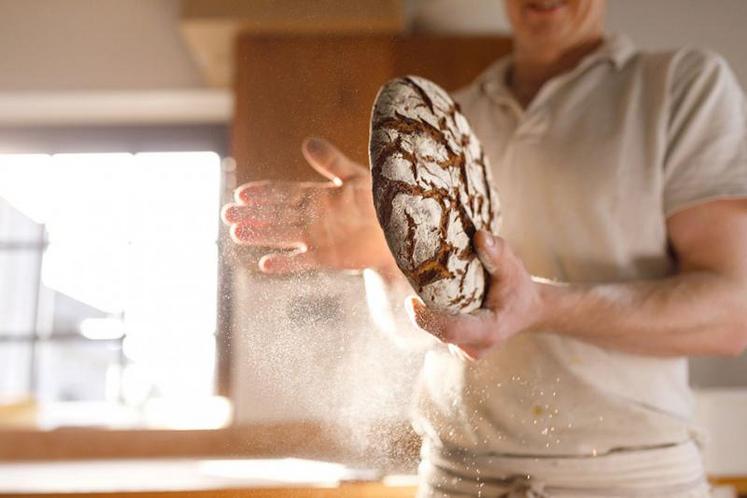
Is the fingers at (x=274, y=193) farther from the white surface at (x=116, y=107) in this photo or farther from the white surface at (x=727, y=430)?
the white surface at (x=727, y=430)

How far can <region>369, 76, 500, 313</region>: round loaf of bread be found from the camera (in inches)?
6.6

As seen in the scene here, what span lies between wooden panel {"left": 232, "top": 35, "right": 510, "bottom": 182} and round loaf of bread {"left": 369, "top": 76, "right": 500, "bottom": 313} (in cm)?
1

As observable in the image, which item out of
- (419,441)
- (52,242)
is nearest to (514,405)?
(419,441)

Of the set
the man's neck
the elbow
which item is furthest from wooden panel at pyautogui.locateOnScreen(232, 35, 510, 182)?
the elbow

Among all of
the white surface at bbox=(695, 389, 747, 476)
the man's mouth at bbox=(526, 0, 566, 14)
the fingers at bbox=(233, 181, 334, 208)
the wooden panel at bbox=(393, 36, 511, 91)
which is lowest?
the white surface at bbox=(695, 389, 747, 476)

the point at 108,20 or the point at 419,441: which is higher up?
the point at 108,20

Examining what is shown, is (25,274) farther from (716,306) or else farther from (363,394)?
(716,306)

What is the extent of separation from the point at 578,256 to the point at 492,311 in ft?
0.27

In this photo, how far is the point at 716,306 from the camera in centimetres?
29

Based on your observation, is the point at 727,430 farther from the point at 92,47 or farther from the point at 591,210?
the point at 92,47

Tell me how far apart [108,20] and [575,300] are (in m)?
0.19

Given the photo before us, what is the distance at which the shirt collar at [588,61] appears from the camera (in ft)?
0.93

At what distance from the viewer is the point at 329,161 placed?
0.19 m

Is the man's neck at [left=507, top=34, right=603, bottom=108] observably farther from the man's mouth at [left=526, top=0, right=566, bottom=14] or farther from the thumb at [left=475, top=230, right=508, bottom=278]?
the thumb at [left=475, top=230, right=508, bottom=278]
